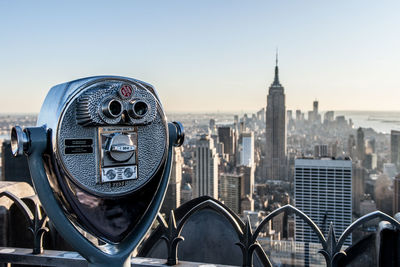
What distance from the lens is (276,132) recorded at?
67312mm

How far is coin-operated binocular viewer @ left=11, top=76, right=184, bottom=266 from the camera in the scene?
1.23 m

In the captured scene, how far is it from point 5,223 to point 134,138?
4.22 ft

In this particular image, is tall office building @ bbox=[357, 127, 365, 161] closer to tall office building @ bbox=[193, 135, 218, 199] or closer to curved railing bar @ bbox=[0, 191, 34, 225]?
tall office building @ bbox=[193, 135, 218, 199]

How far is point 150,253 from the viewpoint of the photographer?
7.65ft

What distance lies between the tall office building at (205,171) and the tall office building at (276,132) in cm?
1342

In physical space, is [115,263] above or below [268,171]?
above

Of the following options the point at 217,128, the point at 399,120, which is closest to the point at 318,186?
the point at 399,120

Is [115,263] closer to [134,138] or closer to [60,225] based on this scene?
[60,225]

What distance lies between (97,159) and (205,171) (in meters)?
43.8

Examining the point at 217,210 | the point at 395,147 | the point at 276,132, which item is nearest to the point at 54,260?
the point at 217,210

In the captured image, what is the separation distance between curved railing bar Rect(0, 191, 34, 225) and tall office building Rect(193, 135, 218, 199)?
4168 centimetres

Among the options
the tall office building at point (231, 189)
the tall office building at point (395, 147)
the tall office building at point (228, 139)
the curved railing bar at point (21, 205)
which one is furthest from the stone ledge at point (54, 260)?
the tall office building at point (228, 139)

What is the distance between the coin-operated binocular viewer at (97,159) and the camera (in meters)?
1.23

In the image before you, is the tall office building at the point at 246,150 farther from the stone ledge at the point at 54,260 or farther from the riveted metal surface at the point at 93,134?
the riveted metal surface at the point at 93,134
